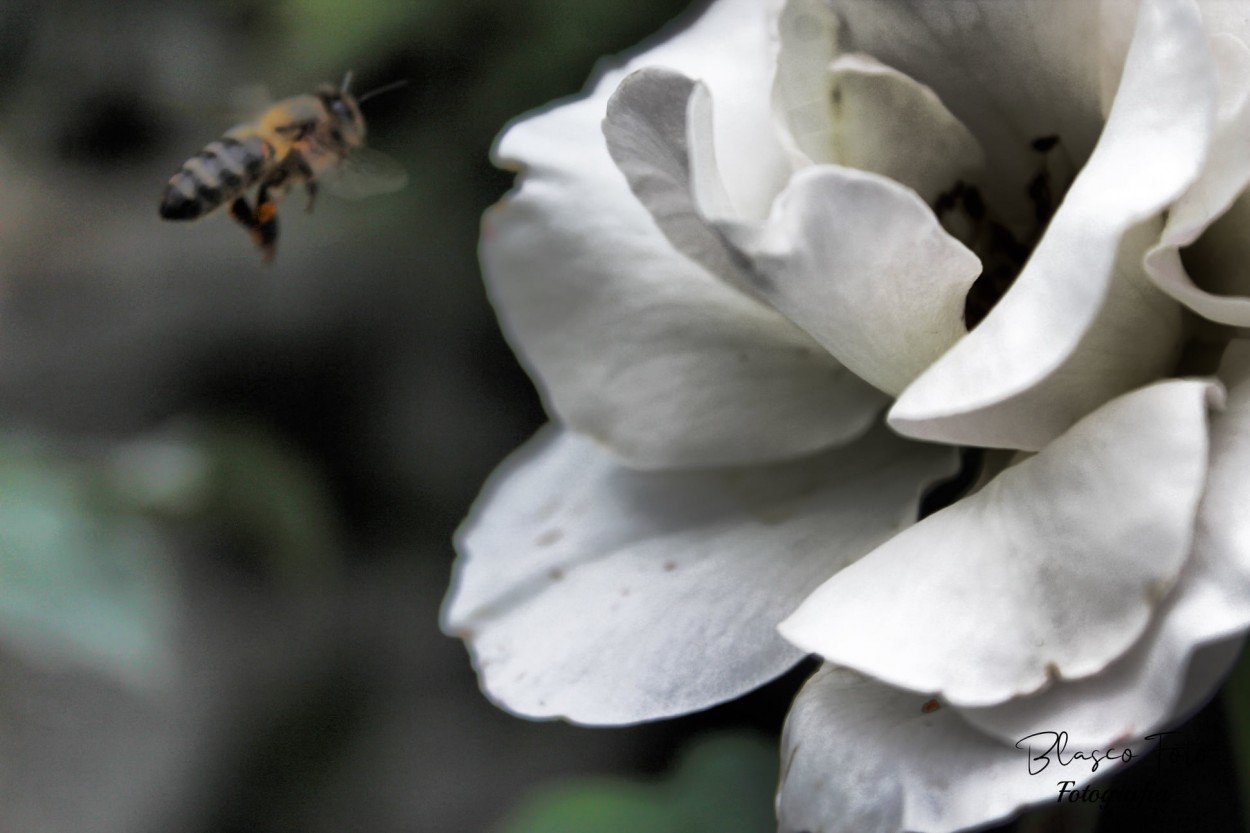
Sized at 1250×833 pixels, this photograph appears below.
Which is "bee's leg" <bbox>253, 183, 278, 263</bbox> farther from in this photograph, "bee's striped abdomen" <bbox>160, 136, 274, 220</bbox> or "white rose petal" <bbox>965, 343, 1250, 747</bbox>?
"white rose petal" <bbox>965, 343, 1250, 747</bbox>

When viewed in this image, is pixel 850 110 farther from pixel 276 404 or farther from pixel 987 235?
pixel 276 404

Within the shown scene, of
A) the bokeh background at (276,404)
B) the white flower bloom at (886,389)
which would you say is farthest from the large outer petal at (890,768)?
the bokeh background at (276,404)

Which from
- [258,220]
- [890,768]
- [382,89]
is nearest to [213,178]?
[258,220]

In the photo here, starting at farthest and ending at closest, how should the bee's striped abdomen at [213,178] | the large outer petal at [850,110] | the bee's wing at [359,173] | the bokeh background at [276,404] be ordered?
the bokeh background at [276,404]
the bee's wing at [359,173]
the bee's striped abdomen at [213,178]
the large outer petal at [850,110]

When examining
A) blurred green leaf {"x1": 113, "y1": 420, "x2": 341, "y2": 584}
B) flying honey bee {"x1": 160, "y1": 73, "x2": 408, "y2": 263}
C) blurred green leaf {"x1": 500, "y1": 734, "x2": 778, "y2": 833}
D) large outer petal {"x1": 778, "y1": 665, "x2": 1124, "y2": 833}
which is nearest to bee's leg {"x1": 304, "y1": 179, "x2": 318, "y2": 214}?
flying honey bee {"x1": 160, "y1": 73, "x2": 408, "y2": 263}

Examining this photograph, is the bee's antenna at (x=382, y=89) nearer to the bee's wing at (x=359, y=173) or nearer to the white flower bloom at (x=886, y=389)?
the bee's wing at (x=359, y=173)

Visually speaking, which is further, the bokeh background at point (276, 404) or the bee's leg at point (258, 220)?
the bokeh background at point (276, 404)

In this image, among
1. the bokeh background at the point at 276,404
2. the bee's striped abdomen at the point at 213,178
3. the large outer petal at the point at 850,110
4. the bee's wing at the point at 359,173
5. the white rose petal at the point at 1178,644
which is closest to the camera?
the white rose petal at the point at 1178,644

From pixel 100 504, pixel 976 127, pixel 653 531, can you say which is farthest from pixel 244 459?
pixel 976 127
